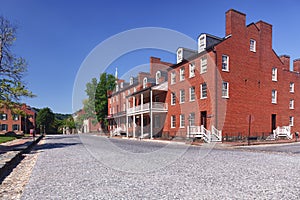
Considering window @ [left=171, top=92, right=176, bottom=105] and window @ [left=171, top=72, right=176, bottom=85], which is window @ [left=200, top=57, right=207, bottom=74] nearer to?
→ window @ [left=171, top=72, right=176, bottom=85]

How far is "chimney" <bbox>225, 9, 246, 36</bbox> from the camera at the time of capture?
66.2 feet

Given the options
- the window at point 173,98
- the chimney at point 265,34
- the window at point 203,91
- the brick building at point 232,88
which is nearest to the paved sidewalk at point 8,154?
the brick building at point 232,88

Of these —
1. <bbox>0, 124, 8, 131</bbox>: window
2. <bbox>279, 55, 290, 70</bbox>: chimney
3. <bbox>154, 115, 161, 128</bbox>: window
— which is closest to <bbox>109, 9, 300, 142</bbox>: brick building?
<bbox>279, 55, 290, 70</bbox>: chimney

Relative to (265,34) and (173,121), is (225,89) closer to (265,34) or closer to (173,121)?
(173,121)

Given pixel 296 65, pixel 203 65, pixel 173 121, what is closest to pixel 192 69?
pixel 203 65

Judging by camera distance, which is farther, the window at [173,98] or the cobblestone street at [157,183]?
the window at [173,98]

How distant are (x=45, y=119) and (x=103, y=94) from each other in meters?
26.3

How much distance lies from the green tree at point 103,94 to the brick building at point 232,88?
78.0 feet

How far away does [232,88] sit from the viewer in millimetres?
19984

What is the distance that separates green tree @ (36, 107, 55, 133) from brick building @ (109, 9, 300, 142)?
4809cm

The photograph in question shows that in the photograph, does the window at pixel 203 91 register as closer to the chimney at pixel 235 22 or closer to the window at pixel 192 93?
the window at pixel 192 93

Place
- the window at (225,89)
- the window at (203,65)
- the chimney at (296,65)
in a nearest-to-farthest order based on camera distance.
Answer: the window at (225,89)
the window at (203,65)
the chimney at (296,65)

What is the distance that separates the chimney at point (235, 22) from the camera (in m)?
20.2

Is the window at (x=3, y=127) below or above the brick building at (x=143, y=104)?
below
